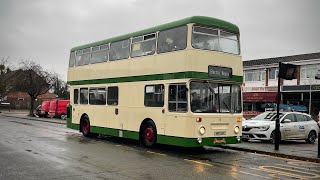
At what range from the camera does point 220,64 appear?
13547 millimetres

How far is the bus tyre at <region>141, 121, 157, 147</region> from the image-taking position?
14.4m

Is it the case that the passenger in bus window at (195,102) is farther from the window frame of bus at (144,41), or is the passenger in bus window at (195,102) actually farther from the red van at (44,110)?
the red van at (44,110)

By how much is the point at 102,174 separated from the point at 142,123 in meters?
6.08

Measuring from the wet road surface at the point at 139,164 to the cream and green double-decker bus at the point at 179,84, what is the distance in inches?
32.9

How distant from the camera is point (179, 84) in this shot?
1318 cm

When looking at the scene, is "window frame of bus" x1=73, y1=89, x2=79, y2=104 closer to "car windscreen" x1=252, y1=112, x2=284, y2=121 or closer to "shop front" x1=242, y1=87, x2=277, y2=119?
"car windscreen" x1=252, y1=112, x2=284, y2=121

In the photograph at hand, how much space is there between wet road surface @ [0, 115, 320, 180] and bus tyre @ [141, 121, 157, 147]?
0.91ft

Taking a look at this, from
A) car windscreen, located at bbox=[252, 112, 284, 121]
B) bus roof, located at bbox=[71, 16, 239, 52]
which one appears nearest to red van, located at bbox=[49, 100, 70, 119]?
car windscreen, located at bbox=[252, 112, 284, 121]

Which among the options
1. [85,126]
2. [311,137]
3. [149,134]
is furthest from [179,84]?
[311,137]

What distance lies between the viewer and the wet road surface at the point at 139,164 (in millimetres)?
9156

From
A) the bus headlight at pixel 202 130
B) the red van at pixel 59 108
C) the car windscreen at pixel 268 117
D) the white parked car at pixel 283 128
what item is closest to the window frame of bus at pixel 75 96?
the white parked car at pixel 283 128

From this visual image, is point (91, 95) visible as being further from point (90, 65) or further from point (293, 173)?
point (293, 173)

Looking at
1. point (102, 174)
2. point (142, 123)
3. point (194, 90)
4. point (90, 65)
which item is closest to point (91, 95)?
point (90, 65)

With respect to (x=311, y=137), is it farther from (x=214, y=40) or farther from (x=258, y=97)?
(x=258, y=97)
